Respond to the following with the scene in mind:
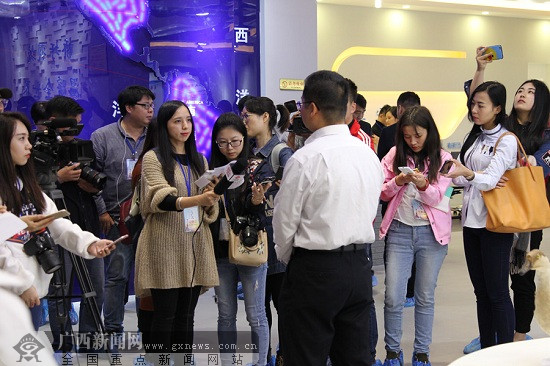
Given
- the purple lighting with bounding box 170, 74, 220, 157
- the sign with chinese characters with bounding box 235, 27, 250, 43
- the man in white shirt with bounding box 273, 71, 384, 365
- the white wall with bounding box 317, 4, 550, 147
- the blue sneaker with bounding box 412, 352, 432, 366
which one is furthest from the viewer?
the white wall with bounding box 317, 4, 550, 147

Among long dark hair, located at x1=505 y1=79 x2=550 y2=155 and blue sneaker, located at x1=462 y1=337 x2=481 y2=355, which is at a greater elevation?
long dark hair, located at x1=505 y1=79 x2=550 y2=155

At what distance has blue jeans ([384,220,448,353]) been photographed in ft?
12.4

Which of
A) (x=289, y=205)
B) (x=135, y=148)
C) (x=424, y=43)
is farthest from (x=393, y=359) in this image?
(x=424, y=43)

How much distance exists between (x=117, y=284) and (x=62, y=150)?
3.38 ft

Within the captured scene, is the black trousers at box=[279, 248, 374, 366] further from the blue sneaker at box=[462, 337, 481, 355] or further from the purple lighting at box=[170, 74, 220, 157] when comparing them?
the purple lighting at box=[170, 74, 220, 157]

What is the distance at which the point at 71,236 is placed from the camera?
301cm

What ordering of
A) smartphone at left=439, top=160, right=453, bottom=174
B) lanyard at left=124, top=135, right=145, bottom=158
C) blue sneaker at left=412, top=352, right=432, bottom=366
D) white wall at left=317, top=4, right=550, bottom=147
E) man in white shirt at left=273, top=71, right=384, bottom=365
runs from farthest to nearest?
white wall at left=317, top=4, right=550, bottom=147, lanyard at left=124, top=135, right=145, bottom=158, blue sneaker at left=412, top=352, right=432, bottom=366, smartphone at left=439, top=160, right=453, bottom=174, man in white shirt at left=273, top=71, right=384, bottom=365

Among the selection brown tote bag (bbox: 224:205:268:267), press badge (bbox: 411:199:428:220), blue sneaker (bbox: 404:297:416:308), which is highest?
press badge (bbox: 411:199:428:220)

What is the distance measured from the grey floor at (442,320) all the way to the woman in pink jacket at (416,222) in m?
0.47

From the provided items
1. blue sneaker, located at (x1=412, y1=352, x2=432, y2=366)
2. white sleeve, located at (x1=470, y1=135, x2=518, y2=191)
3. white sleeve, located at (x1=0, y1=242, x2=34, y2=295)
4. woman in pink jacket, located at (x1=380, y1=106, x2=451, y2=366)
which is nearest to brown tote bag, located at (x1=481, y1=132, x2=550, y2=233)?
white sleeve, located at (x1=470, y1=135, x2=518, y2=191)

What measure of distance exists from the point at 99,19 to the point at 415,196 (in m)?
3.04

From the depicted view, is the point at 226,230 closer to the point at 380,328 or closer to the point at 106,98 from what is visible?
the point at 380,328

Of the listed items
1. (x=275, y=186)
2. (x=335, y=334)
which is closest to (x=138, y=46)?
(x=275, y=186)

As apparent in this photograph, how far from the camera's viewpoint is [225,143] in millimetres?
3607
